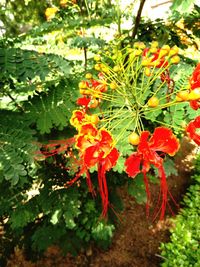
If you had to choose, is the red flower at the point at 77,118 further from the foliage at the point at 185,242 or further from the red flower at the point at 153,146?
the foliage at the point at 185,242

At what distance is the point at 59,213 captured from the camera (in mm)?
2613

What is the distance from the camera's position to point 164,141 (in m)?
1.13

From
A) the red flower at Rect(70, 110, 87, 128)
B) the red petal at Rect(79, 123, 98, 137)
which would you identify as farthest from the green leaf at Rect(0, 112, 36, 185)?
the red petal at Rect(79, 123, 98, 137)

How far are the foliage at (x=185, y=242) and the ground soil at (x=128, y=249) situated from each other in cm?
18

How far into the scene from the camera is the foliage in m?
3.04

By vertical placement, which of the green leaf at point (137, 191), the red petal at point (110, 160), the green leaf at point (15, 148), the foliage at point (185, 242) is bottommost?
the foliage at point (185, 242)

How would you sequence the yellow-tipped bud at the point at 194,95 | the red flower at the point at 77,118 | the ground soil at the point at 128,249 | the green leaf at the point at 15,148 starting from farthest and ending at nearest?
1. the ground soil at the point at 128,249
2. the green leaf at the point at 15,148
3. the red flower at the point at 77,118
4. the yellow-tipped bud at the point at 194,95

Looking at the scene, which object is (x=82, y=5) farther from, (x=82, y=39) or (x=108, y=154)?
(x=108, y=154)

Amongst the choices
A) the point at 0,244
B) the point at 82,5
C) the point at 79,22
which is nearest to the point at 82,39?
the point at 79,22

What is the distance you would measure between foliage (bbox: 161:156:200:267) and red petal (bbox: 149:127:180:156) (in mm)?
2175

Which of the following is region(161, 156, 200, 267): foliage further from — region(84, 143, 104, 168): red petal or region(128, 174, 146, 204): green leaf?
region(84, 143, 104, 168): red petal

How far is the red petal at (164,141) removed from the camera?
3.66 ft

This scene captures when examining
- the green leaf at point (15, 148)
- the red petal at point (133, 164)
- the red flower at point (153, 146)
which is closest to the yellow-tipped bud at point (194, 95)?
the red flower at point (153, 146)

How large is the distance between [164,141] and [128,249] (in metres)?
3.04
